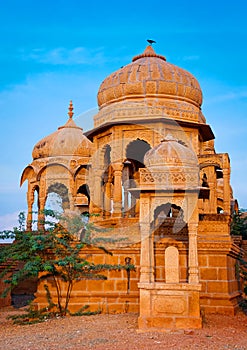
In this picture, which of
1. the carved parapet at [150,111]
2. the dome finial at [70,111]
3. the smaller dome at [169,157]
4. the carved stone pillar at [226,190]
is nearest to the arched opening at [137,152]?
the carved parapet at [150,111]

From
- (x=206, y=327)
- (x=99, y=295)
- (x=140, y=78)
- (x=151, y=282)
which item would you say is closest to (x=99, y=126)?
(x=140, y=78)

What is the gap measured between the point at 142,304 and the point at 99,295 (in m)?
→ 2.35

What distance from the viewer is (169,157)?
35.6ft

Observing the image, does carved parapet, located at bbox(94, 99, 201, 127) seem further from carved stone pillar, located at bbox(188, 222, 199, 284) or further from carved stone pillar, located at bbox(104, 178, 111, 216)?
carved stone pillar, located at bbox(188, 222, 199, 284)

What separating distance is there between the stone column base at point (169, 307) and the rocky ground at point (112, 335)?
309 mm

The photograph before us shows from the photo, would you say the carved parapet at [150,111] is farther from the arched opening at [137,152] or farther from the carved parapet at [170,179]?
the carved parapet at [170,179]

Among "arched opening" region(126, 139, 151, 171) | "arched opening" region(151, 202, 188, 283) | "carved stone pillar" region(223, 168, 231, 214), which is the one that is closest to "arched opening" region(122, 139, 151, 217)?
"arched opening" region(126, 139, 151, 171)

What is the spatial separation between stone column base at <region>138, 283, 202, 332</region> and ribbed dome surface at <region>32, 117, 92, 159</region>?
1333 cm

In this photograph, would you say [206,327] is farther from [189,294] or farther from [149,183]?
[149,183]

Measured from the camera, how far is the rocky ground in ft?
24.8

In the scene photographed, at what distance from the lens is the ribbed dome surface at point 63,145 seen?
2175 cm

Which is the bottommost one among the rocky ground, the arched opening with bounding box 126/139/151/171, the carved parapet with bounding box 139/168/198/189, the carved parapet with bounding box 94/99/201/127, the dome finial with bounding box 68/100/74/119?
the rocky ground

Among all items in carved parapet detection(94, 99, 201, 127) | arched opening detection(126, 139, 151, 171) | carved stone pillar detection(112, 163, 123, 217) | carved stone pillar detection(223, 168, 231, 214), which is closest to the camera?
carved stone pillar detection(223, 168, 231, 214)

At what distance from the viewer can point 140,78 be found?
16.1 m
